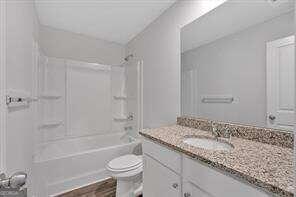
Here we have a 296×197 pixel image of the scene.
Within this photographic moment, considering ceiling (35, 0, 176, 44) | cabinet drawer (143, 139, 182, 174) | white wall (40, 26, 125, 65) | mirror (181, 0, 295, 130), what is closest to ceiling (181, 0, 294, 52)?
mirror (181, 0, 295, 130)

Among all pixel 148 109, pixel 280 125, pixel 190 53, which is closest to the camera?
pixel 280 125

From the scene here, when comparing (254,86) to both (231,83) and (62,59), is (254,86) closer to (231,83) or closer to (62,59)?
(231,83)

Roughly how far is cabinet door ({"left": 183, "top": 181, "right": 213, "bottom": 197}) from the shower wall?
210cm

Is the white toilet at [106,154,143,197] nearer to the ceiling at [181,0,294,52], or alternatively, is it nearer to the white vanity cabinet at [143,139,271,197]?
the white vanity cabinet at [143,139,271,197]

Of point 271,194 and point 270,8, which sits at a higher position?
point 270,8

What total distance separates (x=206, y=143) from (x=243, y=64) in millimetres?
704

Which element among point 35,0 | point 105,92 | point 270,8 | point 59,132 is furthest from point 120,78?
point 270,8

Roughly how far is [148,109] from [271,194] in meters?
1.85

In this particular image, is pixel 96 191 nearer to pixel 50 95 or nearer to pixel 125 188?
pixel 125 188

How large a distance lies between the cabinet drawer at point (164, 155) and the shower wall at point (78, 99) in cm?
169

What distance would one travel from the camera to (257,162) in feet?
2.31

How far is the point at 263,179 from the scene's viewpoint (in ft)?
1.82

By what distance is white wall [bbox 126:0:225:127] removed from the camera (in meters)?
1.66

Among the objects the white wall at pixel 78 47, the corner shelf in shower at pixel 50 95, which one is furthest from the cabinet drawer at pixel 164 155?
the white wall at pixel 78 47
